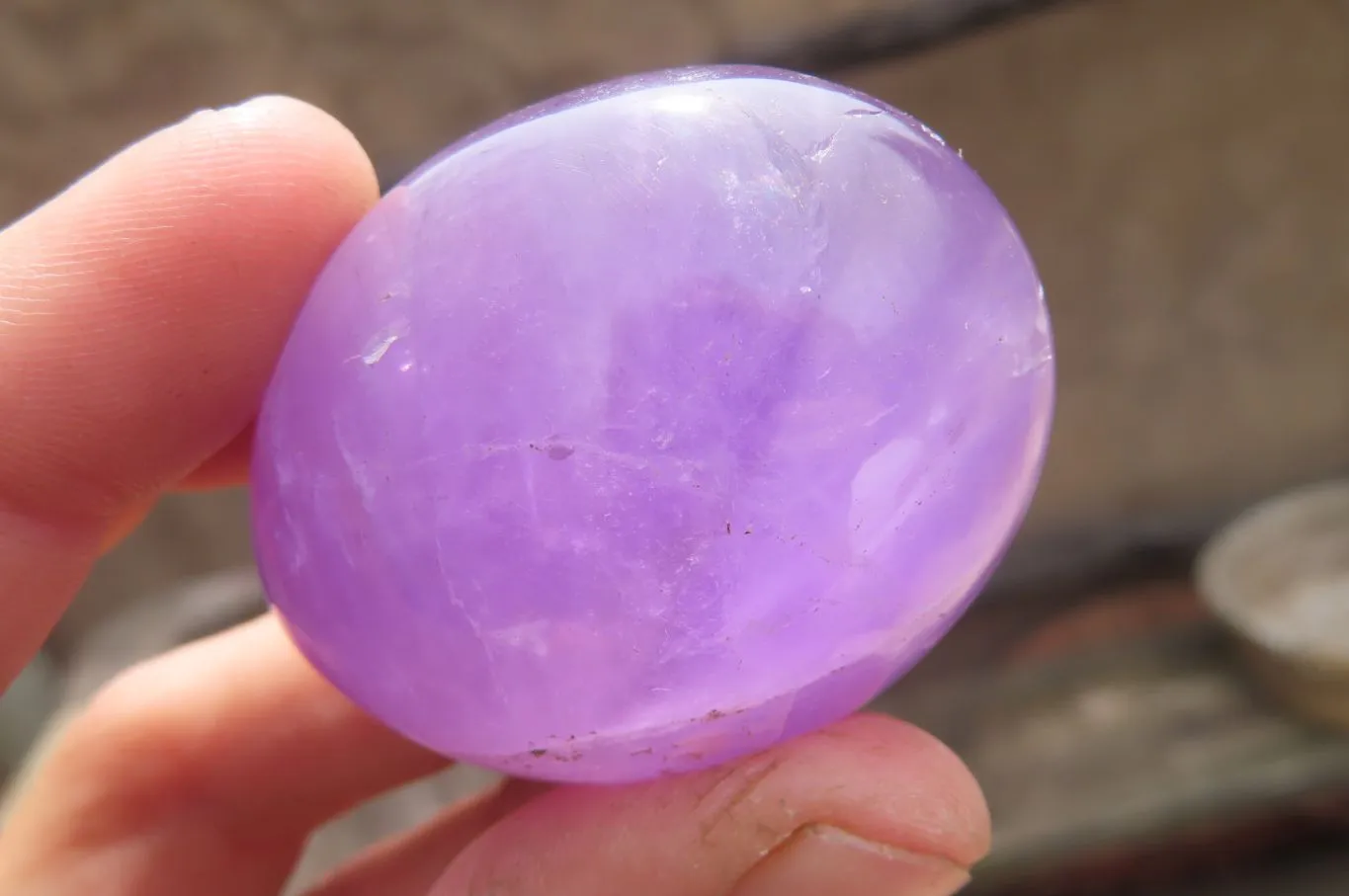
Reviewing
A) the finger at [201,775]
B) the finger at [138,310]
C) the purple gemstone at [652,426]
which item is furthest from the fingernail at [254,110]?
the finger at [201,775]

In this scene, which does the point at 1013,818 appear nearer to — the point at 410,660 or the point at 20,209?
the point at 410,660

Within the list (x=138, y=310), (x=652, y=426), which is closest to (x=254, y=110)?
(x=138, y=310)

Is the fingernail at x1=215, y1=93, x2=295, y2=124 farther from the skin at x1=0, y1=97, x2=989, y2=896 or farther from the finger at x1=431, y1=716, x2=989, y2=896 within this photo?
the finger at x1=431, y1=716, x2=989, y2=896

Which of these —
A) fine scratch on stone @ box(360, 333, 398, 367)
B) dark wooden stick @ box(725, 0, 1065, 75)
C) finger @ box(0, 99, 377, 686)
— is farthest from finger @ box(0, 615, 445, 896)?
dark wooden stick @ box(725, 0, 1065, 75)

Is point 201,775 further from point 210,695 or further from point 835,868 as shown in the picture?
point 835,868

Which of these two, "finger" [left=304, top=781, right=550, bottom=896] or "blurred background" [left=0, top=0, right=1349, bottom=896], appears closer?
"finger" [left=304, top=781, right=550, bottom=896]

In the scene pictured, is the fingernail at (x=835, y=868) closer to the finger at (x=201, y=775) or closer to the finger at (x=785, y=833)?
the finger at (x=785, y=833)

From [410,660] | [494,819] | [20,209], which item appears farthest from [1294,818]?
[20,209]
